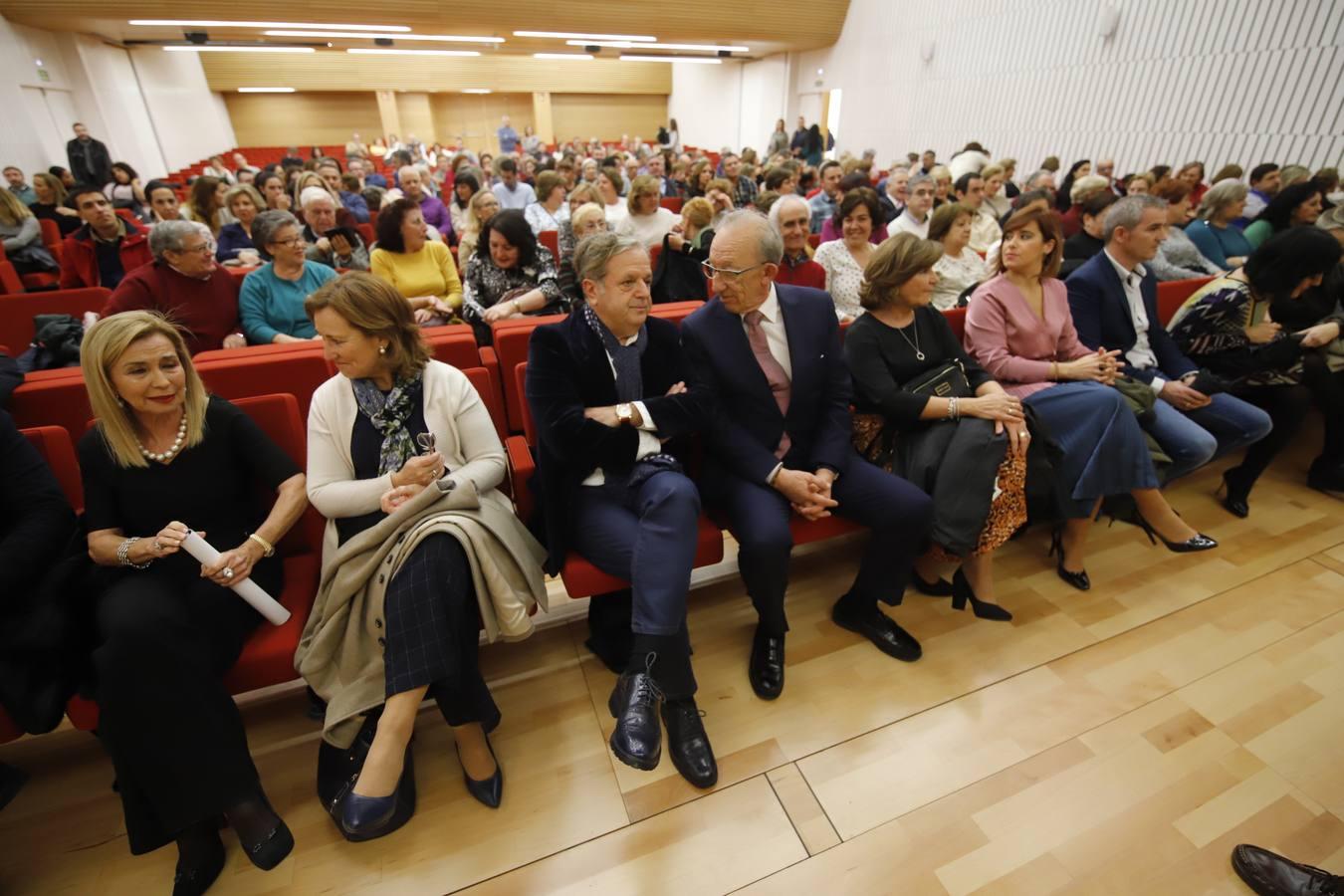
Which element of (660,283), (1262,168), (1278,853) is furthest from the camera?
(1262,168)

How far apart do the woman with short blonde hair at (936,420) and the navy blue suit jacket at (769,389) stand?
20 cm

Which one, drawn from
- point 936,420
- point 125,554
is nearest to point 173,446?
point 125,554

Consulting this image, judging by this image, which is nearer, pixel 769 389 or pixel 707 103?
pixel 769 389

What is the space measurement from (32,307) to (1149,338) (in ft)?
18.0

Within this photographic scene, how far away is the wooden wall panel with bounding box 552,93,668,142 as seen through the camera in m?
20.5

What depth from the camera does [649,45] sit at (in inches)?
554

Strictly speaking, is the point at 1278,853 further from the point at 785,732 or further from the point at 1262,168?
the point at 1262,168

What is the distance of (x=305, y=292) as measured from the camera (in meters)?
2.93

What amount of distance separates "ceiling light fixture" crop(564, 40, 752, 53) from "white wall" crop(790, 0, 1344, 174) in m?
3.35

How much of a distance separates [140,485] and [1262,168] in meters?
8.37

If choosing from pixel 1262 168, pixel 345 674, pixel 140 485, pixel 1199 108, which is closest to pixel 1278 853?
A: pixel 345 674

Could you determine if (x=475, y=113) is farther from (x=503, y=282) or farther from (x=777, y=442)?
(x=777, y=442)

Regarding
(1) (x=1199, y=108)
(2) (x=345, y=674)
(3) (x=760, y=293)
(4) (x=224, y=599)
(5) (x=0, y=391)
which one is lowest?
(2) (x=345, y=674)

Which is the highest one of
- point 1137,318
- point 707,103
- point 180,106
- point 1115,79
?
point 707,103
